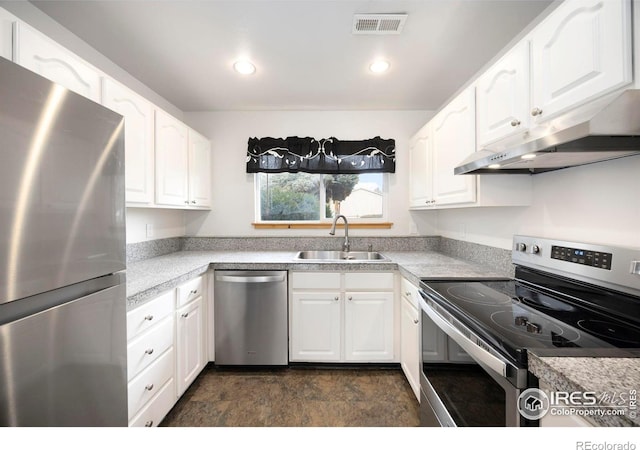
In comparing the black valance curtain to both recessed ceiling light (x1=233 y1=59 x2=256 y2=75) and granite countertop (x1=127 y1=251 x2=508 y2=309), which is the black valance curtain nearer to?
recessed ceiling light (x1=233 y1=59 x2=256 y2=75)

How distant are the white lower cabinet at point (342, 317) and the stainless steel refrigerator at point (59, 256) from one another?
1381 millimetres

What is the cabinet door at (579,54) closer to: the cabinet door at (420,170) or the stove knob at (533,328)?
the stove knob at (533,328)

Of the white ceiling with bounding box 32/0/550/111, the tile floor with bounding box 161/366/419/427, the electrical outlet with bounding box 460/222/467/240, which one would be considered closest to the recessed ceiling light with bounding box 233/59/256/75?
the white ceiling with bounding box 32/0/550/111

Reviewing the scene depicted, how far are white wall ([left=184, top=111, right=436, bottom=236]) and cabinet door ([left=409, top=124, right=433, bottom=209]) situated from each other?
7.0 inches

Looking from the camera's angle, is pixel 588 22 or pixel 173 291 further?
pixel 173 291

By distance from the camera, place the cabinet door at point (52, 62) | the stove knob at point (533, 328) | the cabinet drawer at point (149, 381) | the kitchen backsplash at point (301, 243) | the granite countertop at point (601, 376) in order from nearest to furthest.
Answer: the granite countertop at point (601, 376) → the stove knob at point (533, 328) → the cabinet door at point (52, 62) → the cabinet drawer at point (149, 381) → the kitchen backsplash at point (301, 243)

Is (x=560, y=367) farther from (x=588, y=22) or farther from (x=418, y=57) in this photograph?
(x=418, y=57)

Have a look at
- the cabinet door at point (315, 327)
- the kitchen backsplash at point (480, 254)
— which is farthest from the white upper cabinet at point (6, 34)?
the kitchen backsplash at point (480, 254)

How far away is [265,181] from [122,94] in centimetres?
155

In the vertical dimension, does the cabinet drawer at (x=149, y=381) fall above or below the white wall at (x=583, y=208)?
below

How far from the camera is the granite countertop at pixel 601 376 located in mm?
581

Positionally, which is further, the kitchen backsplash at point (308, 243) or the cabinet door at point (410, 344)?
the kitchen backsplash at point (308, 243)
